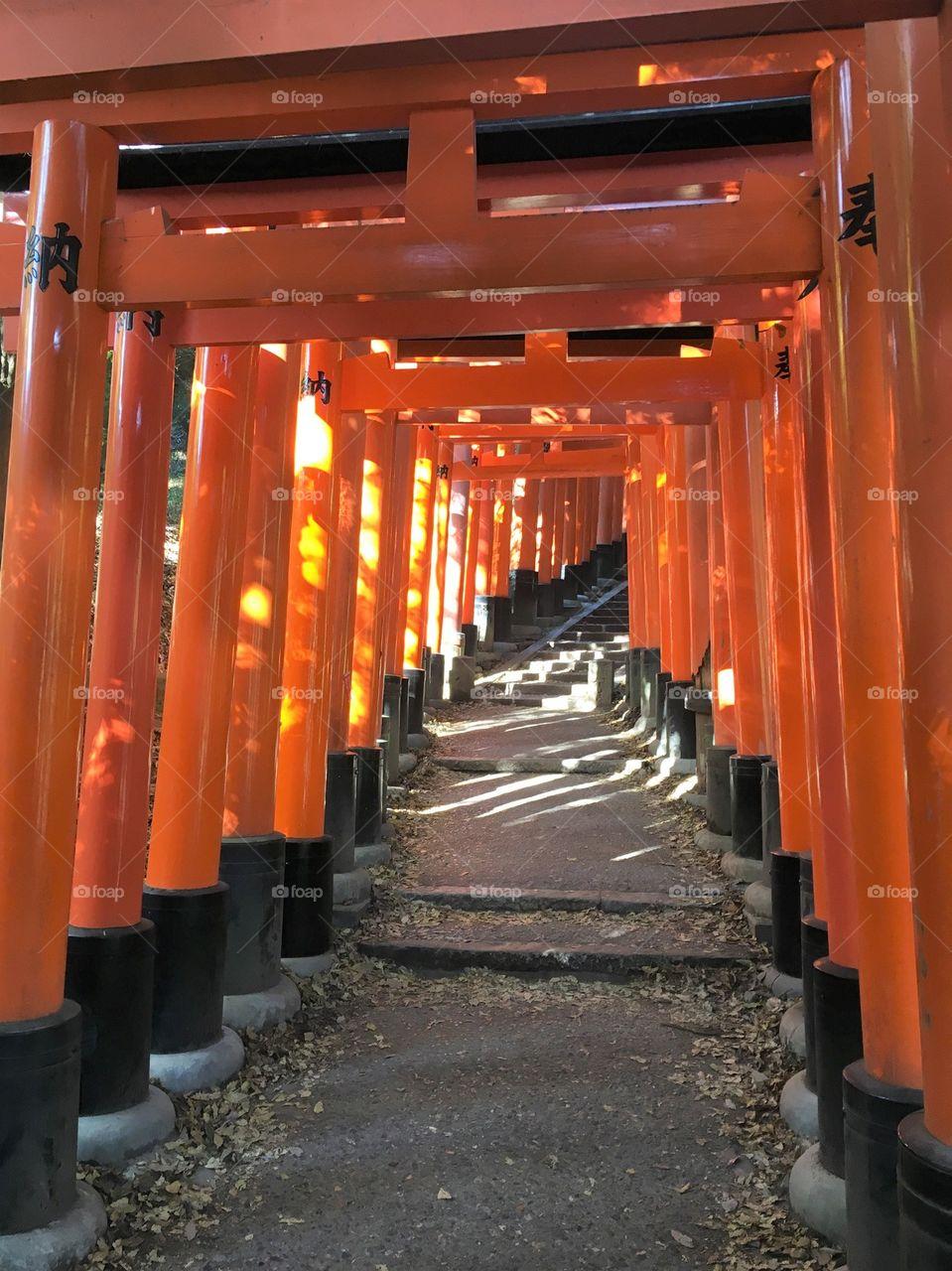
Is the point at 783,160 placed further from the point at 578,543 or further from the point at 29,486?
the point at 578,543

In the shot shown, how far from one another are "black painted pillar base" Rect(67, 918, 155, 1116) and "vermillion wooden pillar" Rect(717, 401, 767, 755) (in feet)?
15.2

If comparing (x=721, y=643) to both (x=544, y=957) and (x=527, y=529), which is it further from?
(x=527, y=529)

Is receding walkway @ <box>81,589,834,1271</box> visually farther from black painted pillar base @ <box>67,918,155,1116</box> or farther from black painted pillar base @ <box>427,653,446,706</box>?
black painted pillar base @ <box>427,653,446,706</box>

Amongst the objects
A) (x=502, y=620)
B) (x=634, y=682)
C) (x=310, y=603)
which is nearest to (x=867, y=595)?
(x=310, y=603)

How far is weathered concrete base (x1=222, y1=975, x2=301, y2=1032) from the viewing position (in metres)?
4.99

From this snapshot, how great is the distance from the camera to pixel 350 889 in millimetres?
6730

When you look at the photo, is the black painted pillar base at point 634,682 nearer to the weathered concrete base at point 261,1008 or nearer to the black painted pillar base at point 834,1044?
the weathered concrete base at point 261,1008

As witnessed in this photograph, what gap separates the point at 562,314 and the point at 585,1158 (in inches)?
130

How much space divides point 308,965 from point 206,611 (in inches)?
90.6

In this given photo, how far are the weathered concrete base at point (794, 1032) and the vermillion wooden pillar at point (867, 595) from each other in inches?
69.7

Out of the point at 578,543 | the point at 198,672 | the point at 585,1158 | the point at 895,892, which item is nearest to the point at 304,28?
the point at 198,672

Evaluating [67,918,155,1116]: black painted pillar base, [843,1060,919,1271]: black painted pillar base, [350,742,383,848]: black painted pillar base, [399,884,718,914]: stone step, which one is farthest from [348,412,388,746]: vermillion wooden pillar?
[843,1060,919,1271]: black painted pillar base

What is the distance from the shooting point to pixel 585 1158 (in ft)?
12.9

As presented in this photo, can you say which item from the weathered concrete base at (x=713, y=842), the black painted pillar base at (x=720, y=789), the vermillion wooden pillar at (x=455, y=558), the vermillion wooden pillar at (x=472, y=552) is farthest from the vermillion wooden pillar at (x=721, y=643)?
the vermillion wooden pillar at (x=472, y=552)
